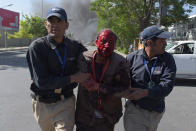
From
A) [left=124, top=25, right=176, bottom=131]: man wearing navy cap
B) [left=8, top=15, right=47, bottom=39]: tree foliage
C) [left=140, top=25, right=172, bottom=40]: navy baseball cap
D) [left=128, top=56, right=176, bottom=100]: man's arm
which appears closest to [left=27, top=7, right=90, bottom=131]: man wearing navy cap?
[left=128, top=56, right=176, bottom=100]: man's arm

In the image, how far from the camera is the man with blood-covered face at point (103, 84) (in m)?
2.00

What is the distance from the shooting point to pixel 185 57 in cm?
803

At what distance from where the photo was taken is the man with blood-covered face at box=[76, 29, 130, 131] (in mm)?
1996

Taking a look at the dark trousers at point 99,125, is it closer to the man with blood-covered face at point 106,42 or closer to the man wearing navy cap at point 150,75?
the man wearing navy cap at point 150,75

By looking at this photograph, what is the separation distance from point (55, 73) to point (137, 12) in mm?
14451

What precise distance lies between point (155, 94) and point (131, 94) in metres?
0.22

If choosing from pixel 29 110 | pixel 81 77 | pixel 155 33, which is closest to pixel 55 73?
pixel 81 77

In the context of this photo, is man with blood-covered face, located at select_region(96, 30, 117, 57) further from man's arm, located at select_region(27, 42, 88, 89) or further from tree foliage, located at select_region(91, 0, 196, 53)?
tree foliage, located at select_region(91, 0, 196, 53)

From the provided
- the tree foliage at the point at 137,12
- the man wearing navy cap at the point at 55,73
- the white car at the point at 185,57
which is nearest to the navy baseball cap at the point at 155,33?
the man wearing navy cap at the point at 55,73

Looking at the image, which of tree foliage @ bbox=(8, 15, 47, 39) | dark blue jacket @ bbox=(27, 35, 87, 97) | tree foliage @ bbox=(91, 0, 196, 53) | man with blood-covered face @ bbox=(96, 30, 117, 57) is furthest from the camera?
tree foliage @ bbox=(8, 15, 47, 39)

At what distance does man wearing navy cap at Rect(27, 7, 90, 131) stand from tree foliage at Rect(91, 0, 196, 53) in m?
13.9

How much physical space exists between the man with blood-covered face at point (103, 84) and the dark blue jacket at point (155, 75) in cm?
27

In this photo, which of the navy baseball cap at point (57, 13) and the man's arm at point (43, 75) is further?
the navy baseball cap at point (57, 13)

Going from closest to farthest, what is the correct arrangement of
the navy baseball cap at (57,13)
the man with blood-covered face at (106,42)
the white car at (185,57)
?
the man with blood-covered face at (106,42)
the navy baseball cap at (57,13)
the white car at (185,57)
